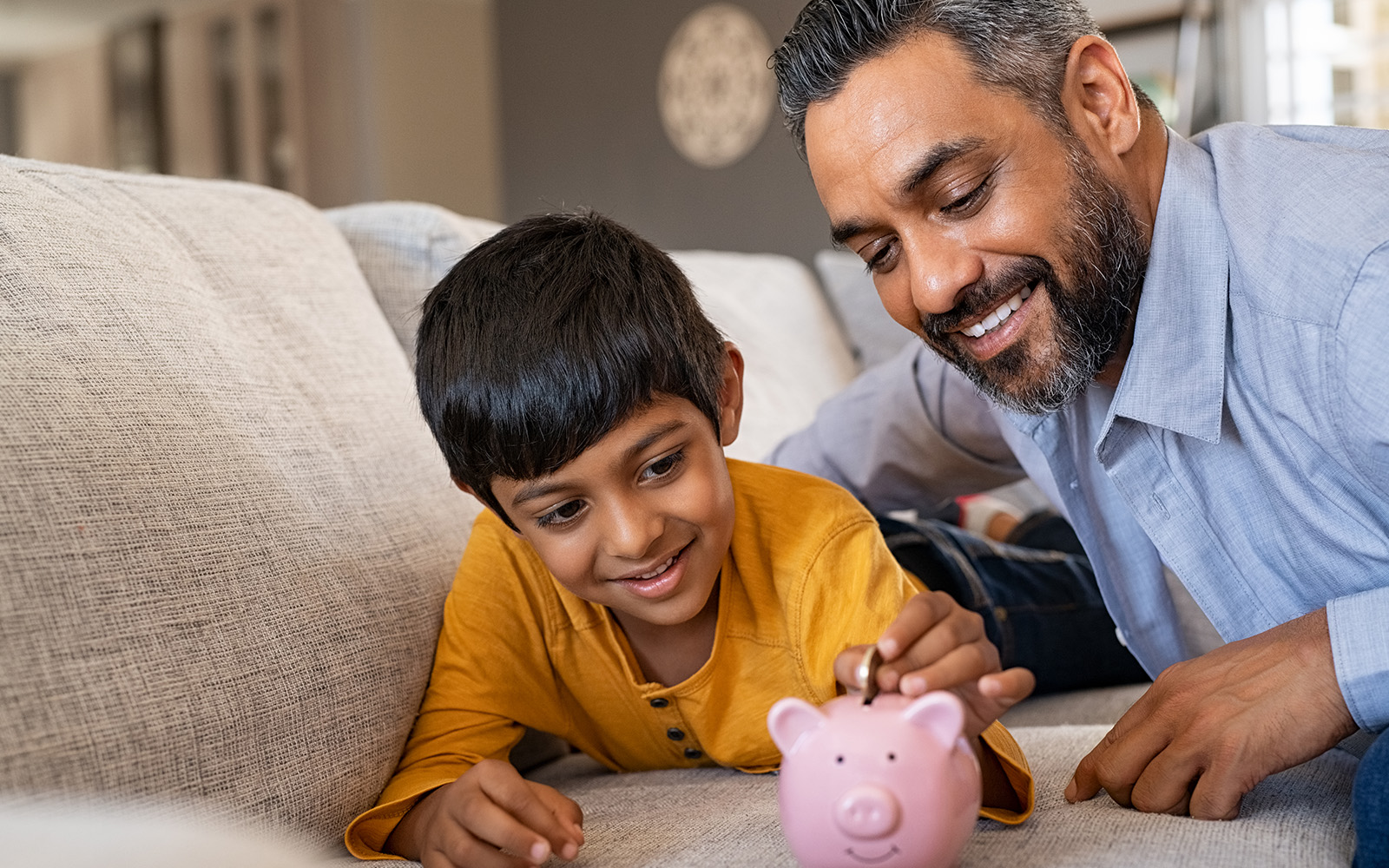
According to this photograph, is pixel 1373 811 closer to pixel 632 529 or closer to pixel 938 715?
pixel 938 715

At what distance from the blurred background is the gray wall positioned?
1cm

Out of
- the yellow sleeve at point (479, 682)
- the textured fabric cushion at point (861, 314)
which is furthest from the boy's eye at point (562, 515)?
the textured fabric cushion at point (861, 314)

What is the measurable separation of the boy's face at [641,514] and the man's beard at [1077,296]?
32 cm

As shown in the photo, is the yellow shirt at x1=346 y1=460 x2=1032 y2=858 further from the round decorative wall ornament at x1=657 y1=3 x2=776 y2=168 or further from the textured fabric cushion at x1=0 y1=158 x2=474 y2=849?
the round decorative wall ornament at x1=657 y1=3 x2=776 y2=168

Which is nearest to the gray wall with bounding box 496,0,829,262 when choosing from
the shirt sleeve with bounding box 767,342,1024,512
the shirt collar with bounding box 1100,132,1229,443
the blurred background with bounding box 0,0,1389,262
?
the blurred background with bounding box 0,0,1389,262

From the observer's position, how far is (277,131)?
6.18m

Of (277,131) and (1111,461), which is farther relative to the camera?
(277,131)

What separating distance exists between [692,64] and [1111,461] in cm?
430

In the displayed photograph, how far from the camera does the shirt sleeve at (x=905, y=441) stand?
5.29 feet

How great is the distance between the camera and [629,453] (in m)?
0.97

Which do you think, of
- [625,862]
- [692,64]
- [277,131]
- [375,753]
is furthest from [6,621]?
[277,131]

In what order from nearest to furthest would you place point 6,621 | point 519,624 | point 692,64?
point 6,621 → point 519,624 → point 692,64

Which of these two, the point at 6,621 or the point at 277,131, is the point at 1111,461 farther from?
the point at 277,131

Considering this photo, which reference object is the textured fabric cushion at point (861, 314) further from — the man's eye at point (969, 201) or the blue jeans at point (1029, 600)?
the man's eye at point (969, 201)
